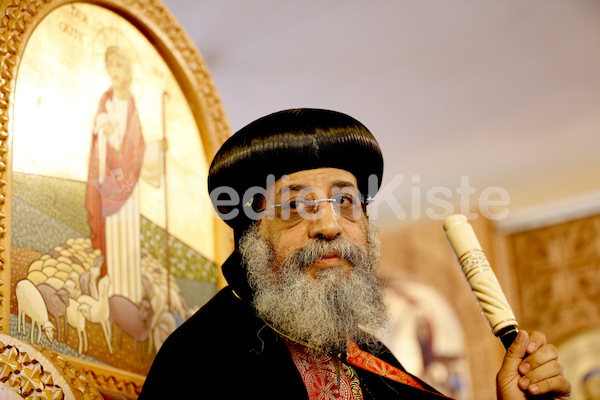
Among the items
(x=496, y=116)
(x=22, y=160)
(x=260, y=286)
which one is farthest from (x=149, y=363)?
(x=496, y=116)

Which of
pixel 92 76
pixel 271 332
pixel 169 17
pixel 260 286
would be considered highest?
pixel 169 17

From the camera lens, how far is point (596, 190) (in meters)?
8.23

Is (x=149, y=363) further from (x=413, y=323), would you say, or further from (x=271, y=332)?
(x=413, y=323)

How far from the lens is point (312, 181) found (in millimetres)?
2295

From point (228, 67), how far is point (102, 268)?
11.4 ft

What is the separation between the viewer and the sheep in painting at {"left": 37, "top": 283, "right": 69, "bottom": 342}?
2.18 meters

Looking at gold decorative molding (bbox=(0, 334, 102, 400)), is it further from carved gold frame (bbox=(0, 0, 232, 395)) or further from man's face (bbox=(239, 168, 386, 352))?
man's face (bbox=(239, 168, 386, 352))

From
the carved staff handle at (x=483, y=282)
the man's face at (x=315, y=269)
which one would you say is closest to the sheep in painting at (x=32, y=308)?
the man's face at (x=315, y=269)

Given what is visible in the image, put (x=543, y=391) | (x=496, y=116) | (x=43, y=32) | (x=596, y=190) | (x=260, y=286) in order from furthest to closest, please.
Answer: (x=596, y=190), (x=496, y=116), (x=43, y=32), (x=260, y=286), (x=543, y=391)

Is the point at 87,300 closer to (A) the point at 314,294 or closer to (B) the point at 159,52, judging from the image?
(A) the point at 314,294

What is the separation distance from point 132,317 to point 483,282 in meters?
1.21

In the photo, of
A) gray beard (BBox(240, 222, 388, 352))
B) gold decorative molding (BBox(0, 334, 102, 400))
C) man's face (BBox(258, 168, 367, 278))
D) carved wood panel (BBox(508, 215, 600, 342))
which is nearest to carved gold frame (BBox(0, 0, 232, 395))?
gold decorative molding (BBox(0, 334, 102, 400))

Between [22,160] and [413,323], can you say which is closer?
[22,160]

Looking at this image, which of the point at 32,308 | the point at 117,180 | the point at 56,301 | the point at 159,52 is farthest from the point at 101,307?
the point at 159,52
